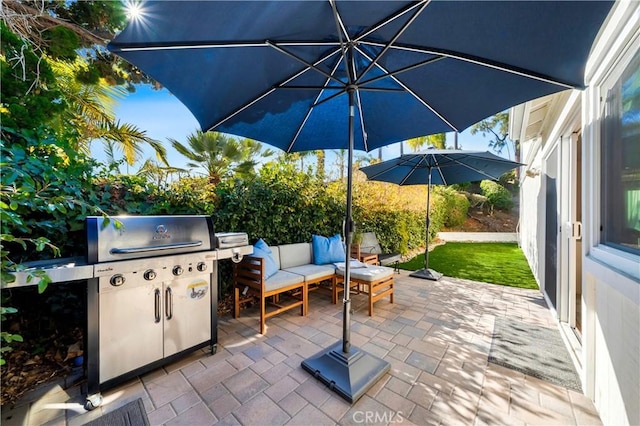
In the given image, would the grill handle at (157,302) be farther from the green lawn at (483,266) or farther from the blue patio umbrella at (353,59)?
the green lawn at (483,266)

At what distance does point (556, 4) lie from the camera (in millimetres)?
1237

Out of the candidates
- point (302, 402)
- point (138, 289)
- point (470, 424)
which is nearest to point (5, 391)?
point (138, 289)

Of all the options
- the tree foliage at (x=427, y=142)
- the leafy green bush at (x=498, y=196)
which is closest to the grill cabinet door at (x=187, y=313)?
the tree foliage at (x=427, y=142)

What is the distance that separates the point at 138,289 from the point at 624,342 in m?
3.42

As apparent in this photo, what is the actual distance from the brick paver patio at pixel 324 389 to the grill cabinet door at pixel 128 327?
0.23 metres

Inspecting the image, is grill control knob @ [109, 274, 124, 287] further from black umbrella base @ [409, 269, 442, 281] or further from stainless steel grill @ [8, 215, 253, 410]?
black umbrella base @ [409, 269, 442, 281]

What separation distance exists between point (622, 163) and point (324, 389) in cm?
266

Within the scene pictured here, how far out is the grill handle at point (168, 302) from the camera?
2289 millimetres

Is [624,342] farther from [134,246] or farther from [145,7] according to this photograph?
[134,246]

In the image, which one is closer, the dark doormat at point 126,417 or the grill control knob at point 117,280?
the dark doormat at point 126,417

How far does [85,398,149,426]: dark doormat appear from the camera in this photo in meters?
1.77

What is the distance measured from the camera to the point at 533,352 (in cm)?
267

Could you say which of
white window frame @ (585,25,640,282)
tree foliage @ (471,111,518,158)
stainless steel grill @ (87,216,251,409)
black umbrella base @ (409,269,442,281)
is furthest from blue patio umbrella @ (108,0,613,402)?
tree foliage @ (471,111,518,158)

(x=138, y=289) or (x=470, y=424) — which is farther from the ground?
(x=138, y=289)
